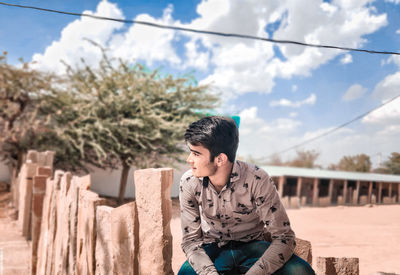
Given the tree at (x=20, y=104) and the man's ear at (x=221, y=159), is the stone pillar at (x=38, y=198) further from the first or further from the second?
the tree at (x=20, y=104)

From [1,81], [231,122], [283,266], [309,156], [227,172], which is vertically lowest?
[309,156]

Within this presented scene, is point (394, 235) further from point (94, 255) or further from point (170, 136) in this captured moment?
point (170, 136)

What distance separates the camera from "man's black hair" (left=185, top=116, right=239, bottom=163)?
1579 mm

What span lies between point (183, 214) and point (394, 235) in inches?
127

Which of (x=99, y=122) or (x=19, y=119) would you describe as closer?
(x=99, y=122)

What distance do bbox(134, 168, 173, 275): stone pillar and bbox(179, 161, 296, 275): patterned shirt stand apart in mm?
121

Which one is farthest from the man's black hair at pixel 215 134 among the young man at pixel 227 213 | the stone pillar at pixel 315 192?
the stone pillar at pixel 315 192

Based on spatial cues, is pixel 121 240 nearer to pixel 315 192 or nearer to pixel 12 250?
pixel 12 250

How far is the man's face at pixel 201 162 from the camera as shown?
1616mm

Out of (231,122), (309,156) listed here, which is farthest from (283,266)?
(309,156)

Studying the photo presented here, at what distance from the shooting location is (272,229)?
1555 millimetres

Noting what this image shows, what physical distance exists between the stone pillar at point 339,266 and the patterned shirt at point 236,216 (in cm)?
23

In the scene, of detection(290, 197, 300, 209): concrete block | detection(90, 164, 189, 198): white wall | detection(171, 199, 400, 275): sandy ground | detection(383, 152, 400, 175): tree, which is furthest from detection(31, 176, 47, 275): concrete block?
detection(290, 197, 300, 209): concrete block

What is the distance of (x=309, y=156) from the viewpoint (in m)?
28.5
